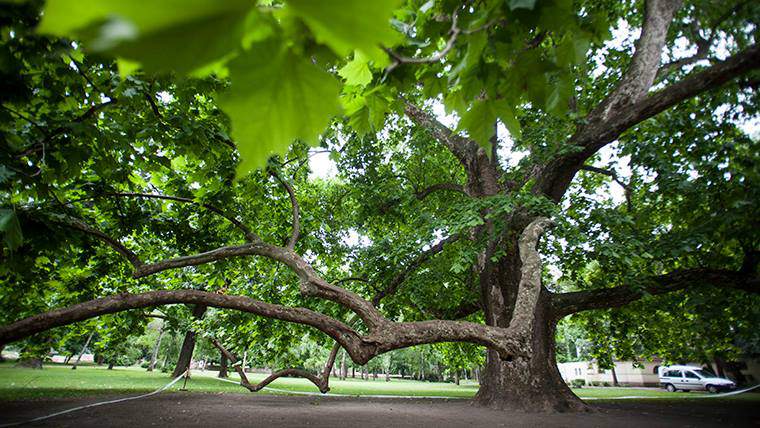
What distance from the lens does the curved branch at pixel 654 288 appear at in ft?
29.0

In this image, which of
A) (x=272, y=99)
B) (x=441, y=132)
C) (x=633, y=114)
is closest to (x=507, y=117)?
(x=272, y=99)

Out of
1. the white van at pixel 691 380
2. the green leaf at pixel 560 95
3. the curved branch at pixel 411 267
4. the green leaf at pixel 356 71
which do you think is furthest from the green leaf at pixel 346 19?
the white van at pixel 691 380

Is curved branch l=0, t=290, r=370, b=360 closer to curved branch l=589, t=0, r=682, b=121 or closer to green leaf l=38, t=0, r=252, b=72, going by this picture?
green leaf l=38, t=0, r=252, b=72

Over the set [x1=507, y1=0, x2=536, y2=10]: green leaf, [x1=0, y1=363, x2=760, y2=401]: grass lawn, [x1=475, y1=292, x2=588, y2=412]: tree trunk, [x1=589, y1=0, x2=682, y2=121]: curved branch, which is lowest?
[x1=0, y1=363, x2=760, y2=401]: grass lawn

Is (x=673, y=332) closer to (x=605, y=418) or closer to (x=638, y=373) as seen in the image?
(x=605, y=418)

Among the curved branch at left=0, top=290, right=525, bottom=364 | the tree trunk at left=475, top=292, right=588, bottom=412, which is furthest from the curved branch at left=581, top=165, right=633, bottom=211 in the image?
the curved branch at left=0, top=290, right=525, bottom=364

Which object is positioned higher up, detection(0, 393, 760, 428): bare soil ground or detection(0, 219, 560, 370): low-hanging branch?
detection(0, 219, 560, 370): low-hanging branch

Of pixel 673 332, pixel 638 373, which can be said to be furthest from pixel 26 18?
pixel 638 373

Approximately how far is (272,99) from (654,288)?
11308 millimetres

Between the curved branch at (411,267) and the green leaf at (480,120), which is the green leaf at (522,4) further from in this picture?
the curved branch at (411,267)

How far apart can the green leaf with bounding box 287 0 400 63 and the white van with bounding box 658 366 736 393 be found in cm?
3815

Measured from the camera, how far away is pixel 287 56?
2.32ft

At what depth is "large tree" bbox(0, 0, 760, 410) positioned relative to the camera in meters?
0.71

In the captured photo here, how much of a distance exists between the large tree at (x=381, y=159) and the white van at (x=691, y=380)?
25.6 meters
